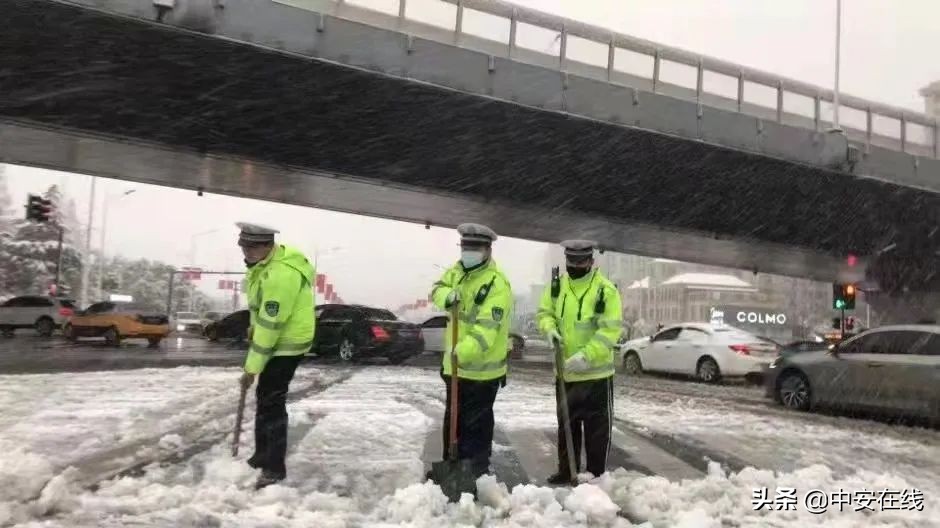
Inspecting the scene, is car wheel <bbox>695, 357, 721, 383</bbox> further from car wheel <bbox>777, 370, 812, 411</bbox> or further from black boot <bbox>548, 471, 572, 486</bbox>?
black boot <bbox>548, 471, 572, 486</bbox>

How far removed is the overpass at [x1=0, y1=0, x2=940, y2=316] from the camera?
42.2ft

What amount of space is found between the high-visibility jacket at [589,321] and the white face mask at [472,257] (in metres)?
0.81

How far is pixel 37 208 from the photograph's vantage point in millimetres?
24516

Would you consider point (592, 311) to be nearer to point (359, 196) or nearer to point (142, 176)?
point (359, 196)

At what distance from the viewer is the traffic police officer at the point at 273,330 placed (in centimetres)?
536

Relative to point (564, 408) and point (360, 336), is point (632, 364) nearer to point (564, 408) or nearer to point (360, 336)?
point (360, 336)

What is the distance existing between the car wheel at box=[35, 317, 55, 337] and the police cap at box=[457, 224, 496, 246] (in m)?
31.2

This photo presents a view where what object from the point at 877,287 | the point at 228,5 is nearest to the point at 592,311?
the point at 228,5

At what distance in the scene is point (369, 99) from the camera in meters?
14.5

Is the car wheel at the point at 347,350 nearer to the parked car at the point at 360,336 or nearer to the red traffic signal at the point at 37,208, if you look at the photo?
the parked car at the point at 360,336

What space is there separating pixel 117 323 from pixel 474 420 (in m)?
23.4

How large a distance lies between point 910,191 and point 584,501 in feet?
66.2

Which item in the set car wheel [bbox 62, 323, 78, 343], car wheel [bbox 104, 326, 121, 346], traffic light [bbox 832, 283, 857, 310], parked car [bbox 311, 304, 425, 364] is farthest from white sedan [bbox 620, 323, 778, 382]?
car wheel [bbox 62, 323, 78, 343]

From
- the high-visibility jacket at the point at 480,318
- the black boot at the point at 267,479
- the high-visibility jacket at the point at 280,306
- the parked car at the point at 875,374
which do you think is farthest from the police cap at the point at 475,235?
the parked car at the point at 875,374
